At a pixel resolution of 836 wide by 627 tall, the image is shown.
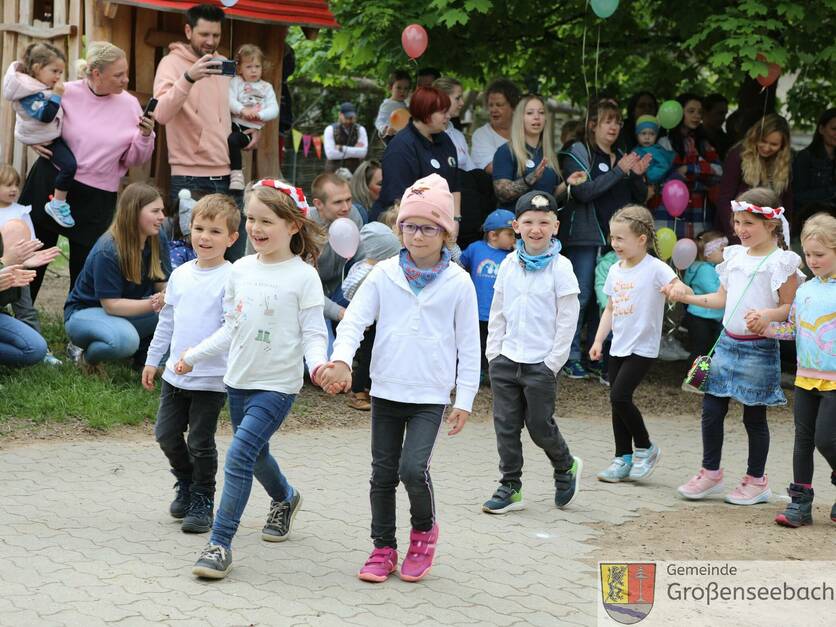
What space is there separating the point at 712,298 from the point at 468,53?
519 cm

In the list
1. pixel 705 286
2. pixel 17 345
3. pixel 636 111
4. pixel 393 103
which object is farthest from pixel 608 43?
pixel 17 345

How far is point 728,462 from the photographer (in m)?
8.09

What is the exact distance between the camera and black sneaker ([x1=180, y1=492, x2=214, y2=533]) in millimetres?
5773

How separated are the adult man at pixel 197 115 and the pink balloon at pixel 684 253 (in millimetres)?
3705

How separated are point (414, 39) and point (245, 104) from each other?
154 cm

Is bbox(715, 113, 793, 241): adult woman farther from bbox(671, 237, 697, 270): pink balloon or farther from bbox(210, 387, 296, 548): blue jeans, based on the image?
bbox(210, 387, 296, 548): blue jeans

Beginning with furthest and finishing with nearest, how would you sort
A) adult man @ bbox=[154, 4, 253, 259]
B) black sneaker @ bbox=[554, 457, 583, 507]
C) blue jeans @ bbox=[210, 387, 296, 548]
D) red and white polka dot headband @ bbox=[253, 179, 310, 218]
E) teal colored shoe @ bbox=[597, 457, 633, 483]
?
adult man @ bbox=[154, 4, 253, 259], teal colored shoe @ bbox=[597, 457, 633, 483], black sneaker @ bbox=[554, 457, 583, 507], red and white polka dot headband @ bbox=[253, 179, 310, 218], blue jeans @ bbox=[210, 387, 296, 548]

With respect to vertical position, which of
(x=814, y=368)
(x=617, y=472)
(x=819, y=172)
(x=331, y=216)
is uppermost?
(x=819, y=172)

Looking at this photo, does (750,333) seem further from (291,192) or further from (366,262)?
(366,262)

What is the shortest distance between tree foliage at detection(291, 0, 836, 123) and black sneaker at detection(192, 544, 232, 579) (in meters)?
5.56

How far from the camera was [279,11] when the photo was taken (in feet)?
32.8

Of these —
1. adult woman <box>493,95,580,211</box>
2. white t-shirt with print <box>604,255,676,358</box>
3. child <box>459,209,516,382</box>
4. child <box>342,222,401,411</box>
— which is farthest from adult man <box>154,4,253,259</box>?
white t-shirt with print <box>604,255,676,358</box>

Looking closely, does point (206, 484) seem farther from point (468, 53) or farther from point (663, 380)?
point (468, 53)

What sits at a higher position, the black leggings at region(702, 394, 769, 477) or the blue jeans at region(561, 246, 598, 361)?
the blue jeans at region(561, 246, 598, 361)
